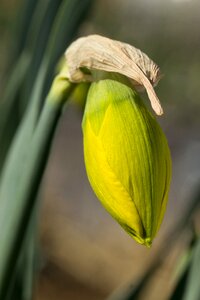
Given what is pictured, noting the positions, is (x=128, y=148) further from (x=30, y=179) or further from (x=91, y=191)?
(x=91, y=191)

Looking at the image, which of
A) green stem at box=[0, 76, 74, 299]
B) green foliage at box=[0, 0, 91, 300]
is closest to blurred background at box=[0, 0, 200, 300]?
green foliage at box=[0, 0, 91, 300]

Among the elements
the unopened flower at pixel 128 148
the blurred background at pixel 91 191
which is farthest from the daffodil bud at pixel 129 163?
the blurred background at pixel 91 191

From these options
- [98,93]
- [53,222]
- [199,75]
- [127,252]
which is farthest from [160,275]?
[98,93]

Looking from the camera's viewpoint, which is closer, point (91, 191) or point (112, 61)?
point (112, 61)

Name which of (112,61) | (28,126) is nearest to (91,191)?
(28,126)

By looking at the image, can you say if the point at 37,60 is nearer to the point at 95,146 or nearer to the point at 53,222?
the point at 95,146

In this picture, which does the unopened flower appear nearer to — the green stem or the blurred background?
the green stem
